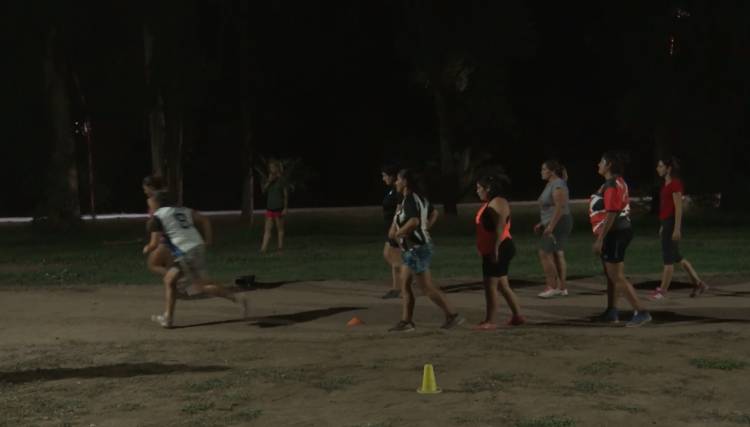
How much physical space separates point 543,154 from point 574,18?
831 centimetres

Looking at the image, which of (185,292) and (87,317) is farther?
(185,292)

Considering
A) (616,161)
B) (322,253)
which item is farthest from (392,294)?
(322,253)

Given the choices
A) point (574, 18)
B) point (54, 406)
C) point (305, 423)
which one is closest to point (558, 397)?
point (305, 423)

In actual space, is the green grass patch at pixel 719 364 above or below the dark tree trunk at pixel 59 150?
below

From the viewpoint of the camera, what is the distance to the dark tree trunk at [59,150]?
111ft

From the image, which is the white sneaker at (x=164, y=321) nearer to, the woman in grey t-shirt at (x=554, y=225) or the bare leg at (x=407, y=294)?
the bare leg at (x=407, y=294)

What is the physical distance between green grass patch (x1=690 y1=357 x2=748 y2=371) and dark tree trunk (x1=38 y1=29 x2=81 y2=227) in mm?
27617

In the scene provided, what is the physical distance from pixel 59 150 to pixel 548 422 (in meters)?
30.0

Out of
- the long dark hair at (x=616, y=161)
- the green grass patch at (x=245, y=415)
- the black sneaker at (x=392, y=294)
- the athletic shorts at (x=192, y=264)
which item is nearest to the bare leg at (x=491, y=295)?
the long dark hair at (x=616, y=161)

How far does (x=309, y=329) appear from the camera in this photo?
38.7 ft

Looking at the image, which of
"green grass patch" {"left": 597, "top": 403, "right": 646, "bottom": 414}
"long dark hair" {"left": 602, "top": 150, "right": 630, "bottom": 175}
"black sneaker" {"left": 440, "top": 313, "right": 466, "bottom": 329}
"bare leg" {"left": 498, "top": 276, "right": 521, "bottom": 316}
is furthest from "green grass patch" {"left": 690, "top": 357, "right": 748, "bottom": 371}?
"black sneaker" {"left": 440, "top": 313, "right": 466, "bottom": 329}

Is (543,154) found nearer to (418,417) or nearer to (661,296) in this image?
(661,296)

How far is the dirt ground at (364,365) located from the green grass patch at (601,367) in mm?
26

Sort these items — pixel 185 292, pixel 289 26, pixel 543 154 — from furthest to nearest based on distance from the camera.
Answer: pixel 543 154 → pixel 289 26 → pixel 185 292
